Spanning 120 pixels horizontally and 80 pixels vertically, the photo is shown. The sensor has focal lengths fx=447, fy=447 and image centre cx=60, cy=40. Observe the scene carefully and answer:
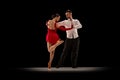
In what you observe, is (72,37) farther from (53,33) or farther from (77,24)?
(53,33)

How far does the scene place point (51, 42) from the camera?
11.6 metres

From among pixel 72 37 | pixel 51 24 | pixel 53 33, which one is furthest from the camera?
pixel 72 37

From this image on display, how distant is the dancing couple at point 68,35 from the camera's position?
1154 centimetres

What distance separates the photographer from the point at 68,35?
1177cm

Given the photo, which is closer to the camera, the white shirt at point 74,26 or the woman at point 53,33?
the woman at point 53,33

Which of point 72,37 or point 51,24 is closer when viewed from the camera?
point 51,24

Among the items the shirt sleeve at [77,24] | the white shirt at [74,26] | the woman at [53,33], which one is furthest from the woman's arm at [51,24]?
the shirt sleeve at [77,24]

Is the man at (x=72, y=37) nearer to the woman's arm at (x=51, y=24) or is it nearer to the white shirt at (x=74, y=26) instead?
the white shirt at (x=74, y=26)

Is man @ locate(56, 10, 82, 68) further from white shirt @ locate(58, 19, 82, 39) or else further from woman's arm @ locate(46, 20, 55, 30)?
woman's arm @ locate(46, 20, 55, 30)

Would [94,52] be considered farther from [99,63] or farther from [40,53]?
[40,53]

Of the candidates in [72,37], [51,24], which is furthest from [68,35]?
[51,24]

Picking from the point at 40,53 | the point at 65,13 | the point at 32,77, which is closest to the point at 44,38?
the point at 40,53

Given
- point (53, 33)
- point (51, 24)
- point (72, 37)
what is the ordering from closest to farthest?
1. point (51, 24)
2. point (53, 33)
3. point (72, 37)

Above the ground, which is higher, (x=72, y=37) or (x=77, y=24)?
(x=77, y=24)
